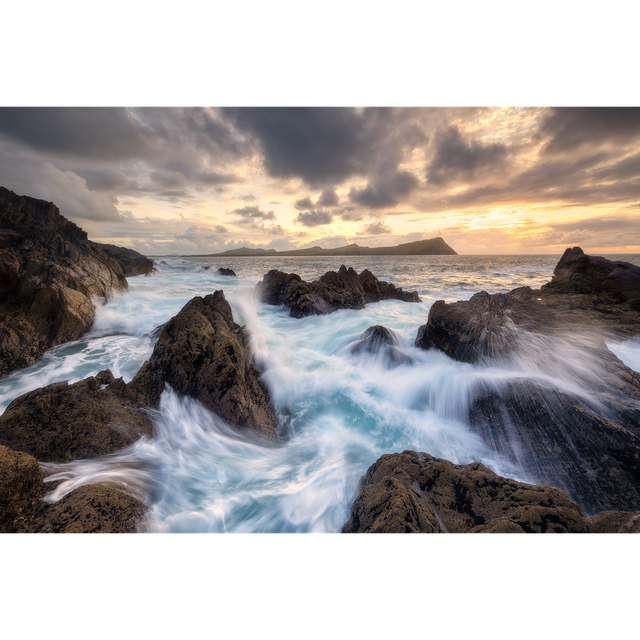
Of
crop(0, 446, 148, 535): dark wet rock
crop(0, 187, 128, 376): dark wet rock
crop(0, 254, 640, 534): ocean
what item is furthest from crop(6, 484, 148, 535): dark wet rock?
crop(0, 187, 128, 376): dark wet rock

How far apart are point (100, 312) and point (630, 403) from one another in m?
14.1

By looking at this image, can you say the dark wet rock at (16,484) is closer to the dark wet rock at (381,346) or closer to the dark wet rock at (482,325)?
the dark wet rock at (381,346)

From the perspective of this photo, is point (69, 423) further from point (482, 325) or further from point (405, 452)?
point (482, 325)

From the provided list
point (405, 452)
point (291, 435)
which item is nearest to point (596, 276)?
point (405, 452)

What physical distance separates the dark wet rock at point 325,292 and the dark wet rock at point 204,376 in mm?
7855

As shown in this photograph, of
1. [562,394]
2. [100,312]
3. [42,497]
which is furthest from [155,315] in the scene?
[562,394]

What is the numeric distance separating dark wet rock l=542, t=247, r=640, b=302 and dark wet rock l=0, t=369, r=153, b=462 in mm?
16275

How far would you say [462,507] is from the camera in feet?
7.25

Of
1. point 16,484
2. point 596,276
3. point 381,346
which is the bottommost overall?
point 381,346

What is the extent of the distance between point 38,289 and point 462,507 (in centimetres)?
1104

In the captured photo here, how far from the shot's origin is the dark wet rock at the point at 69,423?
267cm

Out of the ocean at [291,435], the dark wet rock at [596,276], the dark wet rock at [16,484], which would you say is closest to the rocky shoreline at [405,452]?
the dark wet rock at [16,484]

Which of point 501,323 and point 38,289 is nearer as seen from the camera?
point 501,323

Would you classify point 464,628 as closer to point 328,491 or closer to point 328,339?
point 328,491
